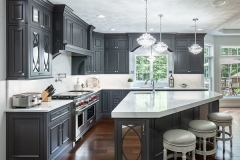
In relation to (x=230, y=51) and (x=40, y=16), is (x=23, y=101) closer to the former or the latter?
(x=40, y=16)

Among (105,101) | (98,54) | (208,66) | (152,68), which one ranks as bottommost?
(105,101)

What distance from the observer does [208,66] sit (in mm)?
7730

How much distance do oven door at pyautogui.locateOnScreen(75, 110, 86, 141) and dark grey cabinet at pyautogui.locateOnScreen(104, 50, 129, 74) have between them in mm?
2644

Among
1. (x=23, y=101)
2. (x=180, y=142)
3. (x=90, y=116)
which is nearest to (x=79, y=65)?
(x=90, y=116)

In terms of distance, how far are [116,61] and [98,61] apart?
0.63 meters

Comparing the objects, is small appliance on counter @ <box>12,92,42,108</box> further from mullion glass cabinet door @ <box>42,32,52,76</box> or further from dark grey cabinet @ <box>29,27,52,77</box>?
mullion glass cabinet door @ <box>42,32,52,76</box>

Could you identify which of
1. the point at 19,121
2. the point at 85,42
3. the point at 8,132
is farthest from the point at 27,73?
the point at 85,42

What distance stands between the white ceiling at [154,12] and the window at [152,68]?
1.44 meters

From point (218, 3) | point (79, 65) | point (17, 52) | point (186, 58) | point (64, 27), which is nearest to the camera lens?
point (17, 52)

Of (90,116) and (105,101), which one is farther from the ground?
(105,101)

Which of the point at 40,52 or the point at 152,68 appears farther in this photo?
the point at 152,68

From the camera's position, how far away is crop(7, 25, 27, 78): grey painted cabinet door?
2916mm

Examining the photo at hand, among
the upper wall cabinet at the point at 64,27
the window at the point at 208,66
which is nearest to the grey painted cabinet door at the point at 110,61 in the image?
the upper wall cabinet at the point at 64,27

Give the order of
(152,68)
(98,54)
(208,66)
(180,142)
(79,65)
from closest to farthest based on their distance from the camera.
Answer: (180,142), (79,65), (98,54), (152,68), (208,66)
